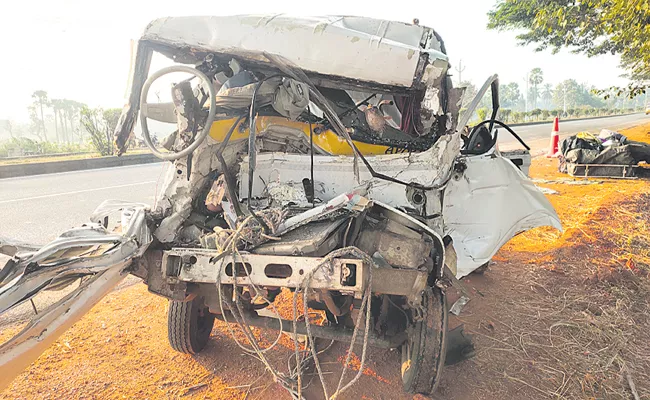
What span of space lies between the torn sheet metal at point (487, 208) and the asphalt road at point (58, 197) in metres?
2.93

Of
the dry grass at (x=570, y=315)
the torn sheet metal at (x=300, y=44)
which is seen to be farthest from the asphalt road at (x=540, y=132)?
the torn sheet metal at (x=300, y=44)

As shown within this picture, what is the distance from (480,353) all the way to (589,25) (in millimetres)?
5651

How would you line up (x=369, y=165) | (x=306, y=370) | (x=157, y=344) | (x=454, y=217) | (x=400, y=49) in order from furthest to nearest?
(x=157, y=344)
(x=454, y=217)
(x=306, y=370)
(x=369, y=165)
(x=400, y=49)

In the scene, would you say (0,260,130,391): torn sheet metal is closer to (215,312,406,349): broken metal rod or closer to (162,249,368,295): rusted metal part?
(162,249,368,295): rusted metal part

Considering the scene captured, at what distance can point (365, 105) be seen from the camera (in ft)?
8.68

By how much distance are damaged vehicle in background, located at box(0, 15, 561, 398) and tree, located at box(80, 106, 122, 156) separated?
1427 centimetres

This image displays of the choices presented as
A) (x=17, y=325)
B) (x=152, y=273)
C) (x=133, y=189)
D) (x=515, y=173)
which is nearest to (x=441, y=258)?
(x=515, y=173)

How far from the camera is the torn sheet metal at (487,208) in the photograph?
261cm

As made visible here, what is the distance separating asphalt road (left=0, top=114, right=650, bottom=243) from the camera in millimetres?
5293

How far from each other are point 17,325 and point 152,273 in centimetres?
177

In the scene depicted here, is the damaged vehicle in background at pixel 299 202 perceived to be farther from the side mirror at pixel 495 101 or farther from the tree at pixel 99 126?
the tree at pixel 99 126

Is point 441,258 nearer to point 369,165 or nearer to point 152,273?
point 369,165

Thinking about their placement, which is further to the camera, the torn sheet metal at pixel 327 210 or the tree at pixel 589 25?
the tree at pixel 589 25

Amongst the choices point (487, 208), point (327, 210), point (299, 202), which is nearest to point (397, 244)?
point (327, 210)
